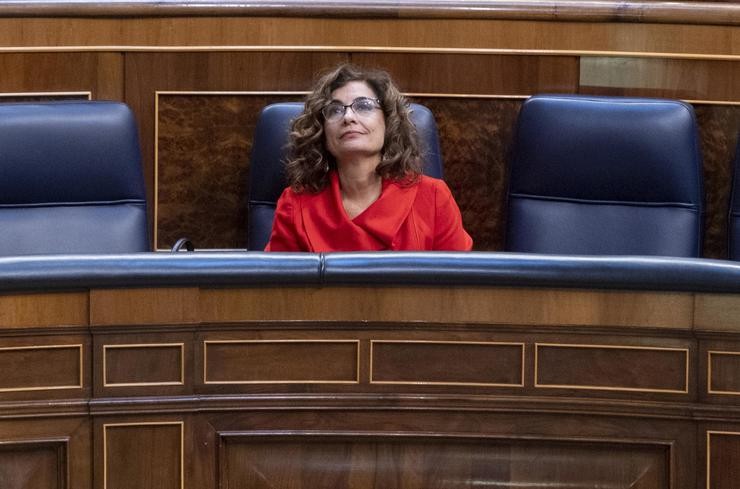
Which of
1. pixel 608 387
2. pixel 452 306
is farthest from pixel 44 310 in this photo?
pixel 608 387

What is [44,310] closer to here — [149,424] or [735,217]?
[149,424]

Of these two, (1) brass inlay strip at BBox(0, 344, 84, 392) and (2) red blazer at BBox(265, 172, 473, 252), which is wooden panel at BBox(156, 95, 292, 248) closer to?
(2) red blazer at BBox(265, 172, 473, 252)

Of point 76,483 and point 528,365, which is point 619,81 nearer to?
point 528,365

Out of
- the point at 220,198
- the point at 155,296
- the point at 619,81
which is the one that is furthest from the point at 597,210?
the point at 155,296

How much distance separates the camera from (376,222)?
5.20 feet

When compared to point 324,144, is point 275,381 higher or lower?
lower

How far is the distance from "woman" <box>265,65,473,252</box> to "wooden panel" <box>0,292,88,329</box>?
55 cm

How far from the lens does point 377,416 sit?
43.9 inches

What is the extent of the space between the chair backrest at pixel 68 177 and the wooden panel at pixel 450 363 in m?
0.75

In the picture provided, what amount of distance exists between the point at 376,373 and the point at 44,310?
31cm

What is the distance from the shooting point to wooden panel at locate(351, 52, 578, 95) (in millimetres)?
1961

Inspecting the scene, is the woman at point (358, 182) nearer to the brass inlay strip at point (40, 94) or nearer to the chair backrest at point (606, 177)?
the chair backrest at point (606, 177)

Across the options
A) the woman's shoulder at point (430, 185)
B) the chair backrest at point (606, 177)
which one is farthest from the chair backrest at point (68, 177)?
the chair backrest at point (606, 177)

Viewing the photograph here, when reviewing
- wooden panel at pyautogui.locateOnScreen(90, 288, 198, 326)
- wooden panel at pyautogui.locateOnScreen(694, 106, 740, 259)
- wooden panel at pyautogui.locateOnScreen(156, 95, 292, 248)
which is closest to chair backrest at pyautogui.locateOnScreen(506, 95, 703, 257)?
wooden panel at pyautogui.locateOnScreen(694, 106, 740, 259)
